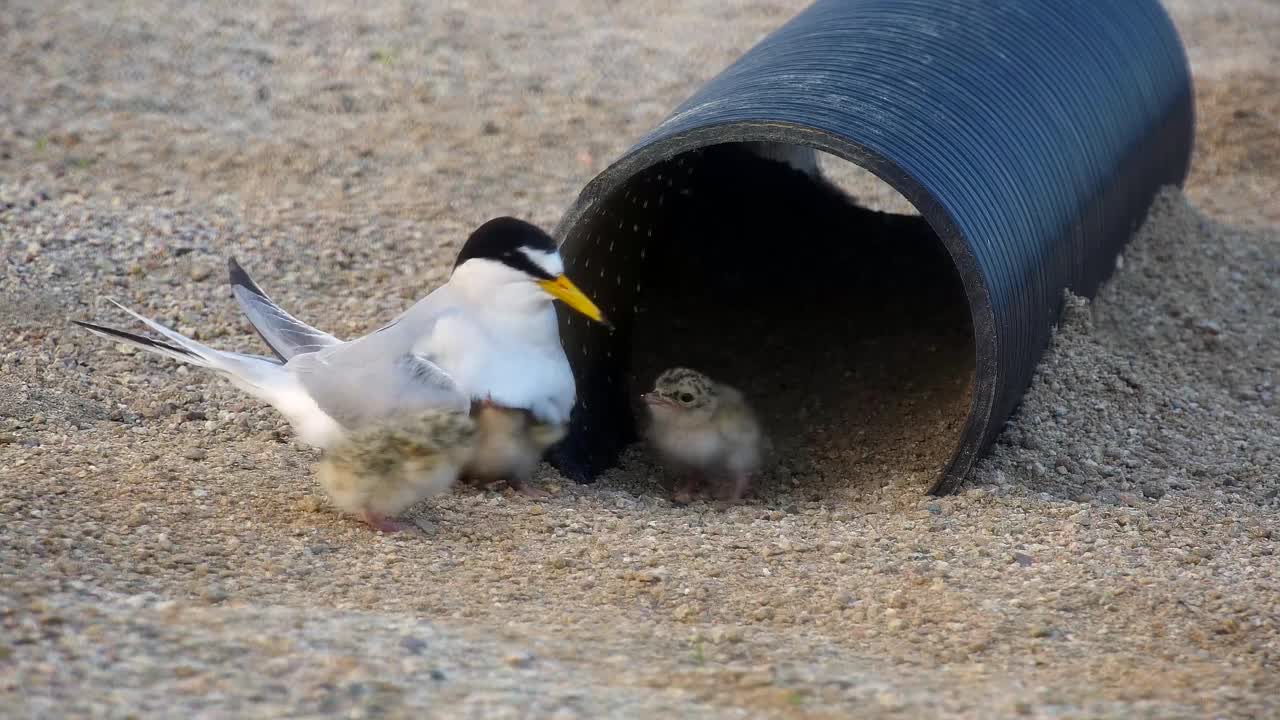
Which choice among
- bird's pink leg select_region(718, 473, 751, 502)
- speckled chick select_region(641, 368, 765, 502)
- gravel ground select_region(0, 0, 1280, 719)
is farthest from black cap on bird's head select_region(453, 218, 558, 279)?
bird's pink leg select_region(718, 473, 751, 502)

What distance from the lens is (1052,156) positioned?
5652 millimetres

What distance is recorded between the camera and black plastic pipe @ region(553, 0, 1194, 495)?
480 cm

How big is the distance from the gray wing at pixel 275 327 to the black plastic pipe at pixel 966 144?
3.08 feet

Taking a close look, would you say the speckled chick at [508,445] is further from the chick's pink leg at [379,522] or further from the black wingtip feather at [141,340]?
the black wingtip feather at [141,340]

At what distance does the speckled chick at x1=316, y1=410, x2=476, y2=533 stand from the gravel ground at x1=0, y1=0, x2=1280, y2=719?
15 cm

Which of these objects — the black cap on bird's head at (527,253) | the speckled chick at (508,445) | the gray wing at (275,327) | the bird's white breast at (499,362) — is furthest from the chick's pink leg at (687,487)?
the gray wing at (275,327)

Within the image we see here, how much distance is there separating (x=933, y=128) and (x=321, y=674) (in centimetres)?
286

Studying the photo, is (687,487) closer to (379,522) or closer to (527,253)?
(527,253)

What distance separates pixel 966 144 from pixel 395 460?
2.25m

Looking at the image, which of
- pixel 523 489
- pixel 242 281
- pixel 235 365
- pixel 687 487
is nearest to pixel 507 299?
pixel 523 489

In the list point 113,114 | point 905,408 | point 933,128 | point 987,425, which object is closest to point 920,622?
point 987,425

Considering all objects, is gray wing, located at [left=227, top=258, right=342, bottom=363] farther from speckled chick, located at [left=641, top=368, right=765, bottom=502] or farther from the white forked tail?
speckled chick, located at [left=641, top=368, right=765, bottom=502]

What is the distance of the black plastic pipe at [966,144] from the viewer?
4.80m

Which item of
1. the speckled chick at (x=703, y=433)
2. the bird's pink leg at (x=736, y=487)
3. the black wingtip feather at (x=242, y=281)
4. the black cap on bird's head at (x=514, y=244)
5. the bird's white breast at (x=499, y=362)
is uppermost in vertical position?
the black cap on bird's head at (x=514, y=244)
